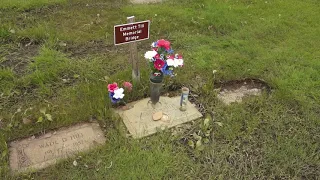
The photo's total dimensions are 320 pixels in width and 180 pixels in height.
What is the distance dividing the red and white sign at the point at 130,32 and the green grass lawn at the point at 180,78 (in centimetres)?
58

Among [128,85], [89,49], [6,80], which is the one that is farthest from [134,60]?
[6,80]

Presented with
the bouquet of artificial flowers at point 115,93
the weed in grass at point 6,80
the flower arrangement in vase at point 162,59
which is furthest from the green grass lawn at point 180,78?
the flower arrangement in vase at point 162,59

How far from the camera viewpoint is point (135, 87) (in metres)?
3.15

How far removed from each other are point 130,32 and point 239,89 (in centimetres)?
143

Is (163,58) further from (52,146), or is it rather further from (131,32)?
(52,146)

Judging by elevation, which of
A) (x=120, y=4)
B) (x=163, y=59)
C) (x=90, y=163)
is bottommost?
(x=90, y=163)

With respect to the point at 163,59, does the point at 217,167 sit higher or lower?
lower

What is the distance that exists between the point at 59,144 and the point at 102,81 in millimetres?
919

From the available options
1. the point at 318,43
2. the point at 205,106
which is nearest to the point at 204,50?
the point at 205,106

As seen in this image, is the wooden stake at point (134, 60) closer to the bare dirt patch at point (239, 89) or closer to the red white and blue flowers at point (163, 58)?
the red white and blue flowers at point (163, 58)

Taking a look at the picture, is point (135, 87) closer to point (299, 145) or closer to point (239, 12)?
point (299, 145)

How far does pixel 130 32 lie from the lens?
9.01 ft

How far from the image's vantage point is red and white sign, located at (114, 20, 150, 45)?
2689 mm

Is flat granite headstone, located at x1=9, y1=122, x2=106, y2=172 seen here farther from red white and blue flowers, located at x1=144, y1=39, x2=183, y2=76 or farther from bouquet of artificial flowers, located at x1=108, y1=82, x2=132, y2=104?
red white and blue flowers, located at x1=144, y1=39, x2=183, y2=76
